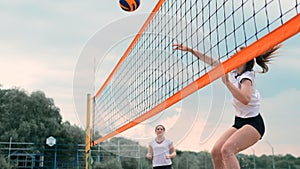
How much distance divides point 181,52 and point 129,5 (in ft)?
4.65

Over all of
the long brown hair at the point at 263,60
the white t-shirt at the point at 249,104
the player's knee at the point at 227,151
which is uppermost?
the long brown hair at the point at 263,60

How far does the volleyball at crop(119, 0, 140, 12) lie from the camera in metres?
5.60

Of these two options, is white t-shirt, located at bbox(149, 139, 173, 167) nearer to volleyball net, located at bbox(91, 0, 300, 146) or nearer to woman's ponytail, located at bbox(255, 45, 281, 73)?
volleyball net, located at bbox(91, 0, 300, 146)

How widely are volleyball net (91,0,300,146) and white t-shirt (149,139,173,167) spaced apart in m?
0.46

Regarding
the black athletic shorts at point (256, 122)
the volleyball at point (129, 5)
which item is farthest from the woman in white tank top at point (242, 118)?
the volleyball at point (129, 5)

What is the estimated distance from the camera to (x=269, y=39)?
2680mm

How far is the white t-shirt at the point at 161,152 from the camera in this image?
5.57 meters

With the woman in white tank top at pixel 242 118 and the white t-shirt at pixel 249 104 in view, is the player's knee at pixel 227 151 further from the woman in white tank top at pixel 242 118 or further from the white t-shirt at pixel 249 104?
the white t-shirt at pixel 249 104

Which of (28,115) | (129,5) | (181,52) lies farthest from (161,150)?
(28,115)

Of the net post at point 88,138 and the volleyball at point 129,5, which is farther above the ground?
the volleyball at point 129,5

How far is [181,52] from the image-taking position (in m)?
4.66

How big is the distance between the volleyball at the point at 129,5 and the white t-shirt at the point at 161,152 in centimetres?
201

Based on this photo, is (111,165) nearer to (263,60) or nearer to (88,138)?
(88,138)

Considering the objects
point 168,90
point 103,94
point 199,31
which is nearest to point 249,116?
point 199,31
